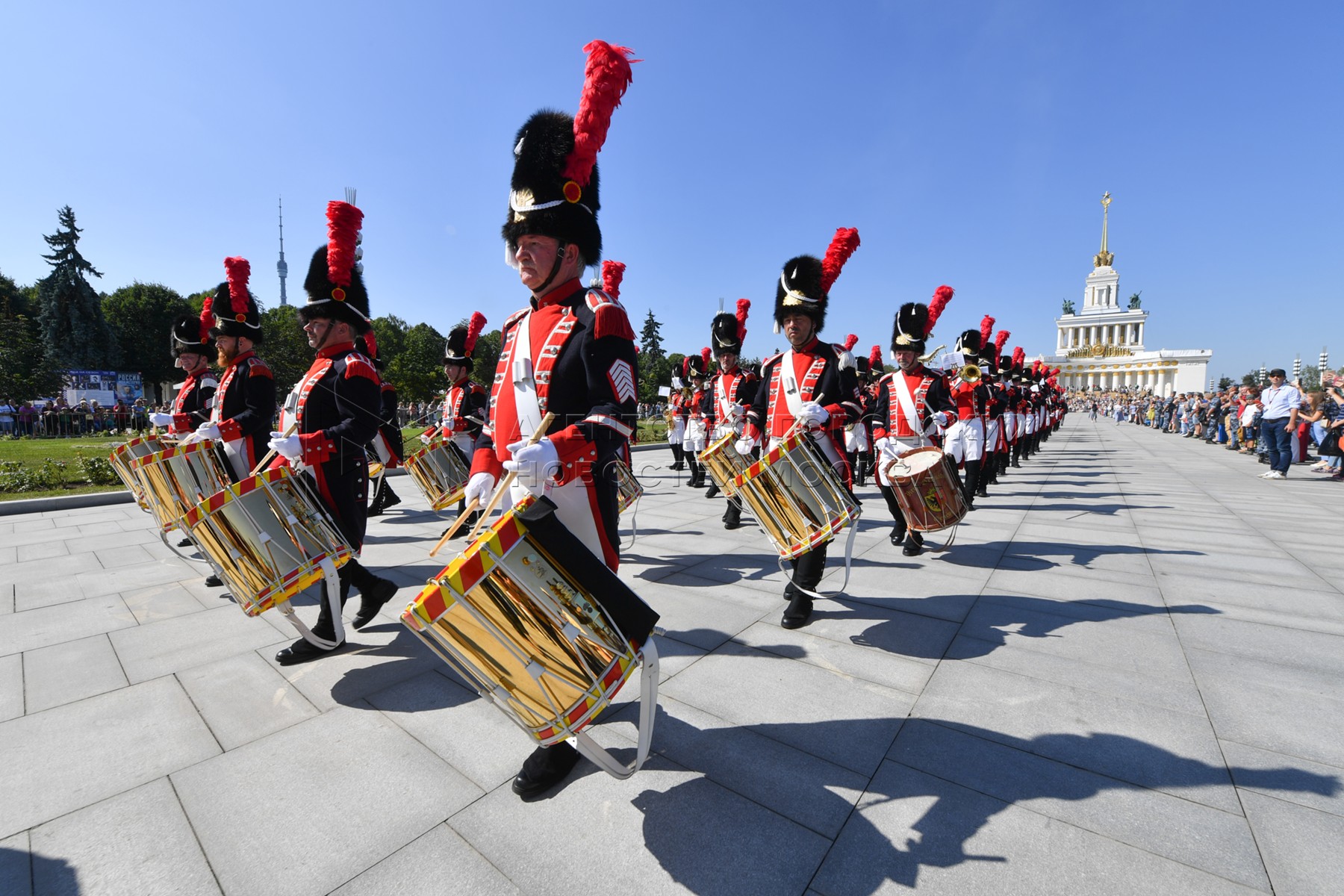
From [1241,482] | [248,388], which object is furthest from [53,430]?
[1241,482]

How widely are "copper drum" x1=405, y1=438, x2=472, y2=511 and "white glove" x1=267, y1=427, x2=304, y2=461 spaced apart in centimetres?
358

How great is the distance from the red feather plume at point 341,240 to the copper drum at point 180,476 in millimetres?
1775

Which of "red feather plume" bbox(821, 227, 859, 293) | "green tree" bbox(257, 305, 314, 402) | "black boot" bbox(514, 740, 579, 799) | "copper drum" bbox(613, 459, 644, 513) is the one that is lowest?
"black boot" bbox(514, 740, 579, 799)

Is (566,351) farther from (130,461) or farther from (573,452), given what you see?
(130,461)

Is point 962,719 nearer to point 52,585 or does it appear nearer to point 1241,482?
point 52,585

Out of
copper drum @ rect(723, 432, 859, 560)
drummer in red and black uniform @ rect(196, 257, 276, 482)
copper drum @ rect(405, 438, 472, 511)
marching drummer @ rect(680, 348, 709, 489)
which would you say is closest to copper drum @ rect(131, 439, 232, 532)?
drummer in red and black uniform @ rect(196, 257, 276, 482)

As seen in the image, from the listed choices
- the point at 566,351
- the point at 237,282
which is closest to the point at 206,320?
the point at 237,282

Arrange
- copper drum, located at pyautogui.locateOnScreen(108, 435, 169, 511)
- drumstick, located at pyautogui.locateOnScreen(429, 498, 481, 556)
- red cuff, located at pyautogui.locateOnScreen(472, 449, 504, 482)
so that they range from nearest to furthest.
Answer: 1. drumstick, located at pyautogui.locateOnScreen(429, 498, 481, 556)
2. red cuff, located at pyautogui.locateOnScreen(472, 449, 504, 482)
3. copper drum, located at pyautogui.locateOnScreen(108, 435, 169, 511)

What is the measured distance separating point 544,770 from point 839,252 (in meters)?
4.04

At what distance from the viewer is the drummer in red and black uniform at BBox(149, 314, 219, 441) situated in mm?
5684

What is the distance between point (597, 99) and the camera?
2.38 metres

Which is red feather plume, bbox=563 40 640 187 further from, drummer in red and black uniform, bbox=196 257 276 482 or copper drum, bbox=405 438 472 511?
copper drum, bbox=405 438 472 511

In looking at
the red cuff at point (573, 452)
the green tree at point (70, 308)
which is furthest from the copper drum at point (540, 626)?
the green tree at point (70, 308)

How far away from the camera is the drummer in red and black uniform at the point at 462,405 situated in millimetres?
7367
